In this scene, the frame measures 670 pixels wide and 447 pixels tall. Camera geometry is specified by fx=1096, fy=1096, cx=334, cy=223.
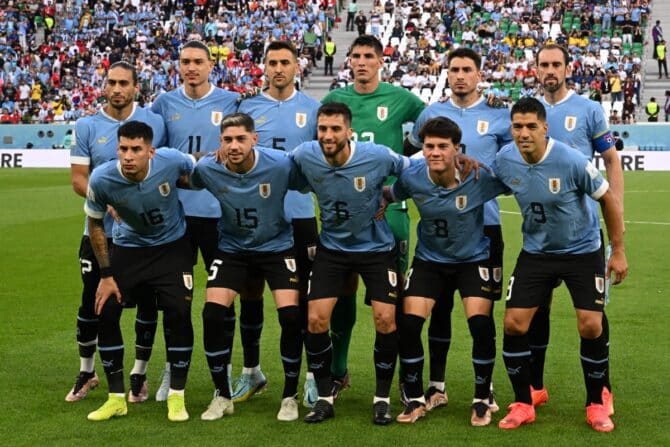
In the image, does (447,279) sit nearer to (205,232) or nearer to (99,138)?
(205,232)

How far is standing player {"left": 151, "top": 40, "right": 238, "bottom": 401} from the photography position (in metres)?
8.63

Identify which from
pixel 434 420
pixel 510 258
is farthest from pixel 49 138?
pixel 434 420

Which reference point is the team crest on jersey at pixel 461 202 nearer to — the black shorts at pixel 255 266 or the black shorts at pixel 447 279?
the black shorts at pixel 447 279

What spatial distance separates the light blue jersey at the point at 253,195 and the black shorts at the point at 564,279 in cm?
180

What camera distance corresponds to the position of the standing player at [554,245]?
293 inches

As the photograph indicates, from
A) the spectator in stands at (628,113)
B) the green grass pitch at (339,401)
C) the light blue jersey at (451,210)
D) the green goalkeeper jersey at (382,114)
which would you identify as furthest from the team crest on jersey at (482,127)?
the spectator in stands at (628,113)

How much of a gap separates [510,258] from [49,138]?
26.4m

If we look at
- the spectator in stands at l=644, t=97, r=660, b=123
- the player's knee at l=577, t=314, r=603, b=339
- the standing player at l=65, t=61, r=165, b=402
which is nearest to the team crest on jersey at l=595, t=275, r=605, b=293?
the player's knee at l=577, t=314, r=603, b=339

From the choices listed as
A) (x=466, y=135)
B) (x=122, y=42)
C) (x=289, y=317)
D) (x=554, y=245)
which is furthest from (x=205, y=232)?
(x=122, y=42)

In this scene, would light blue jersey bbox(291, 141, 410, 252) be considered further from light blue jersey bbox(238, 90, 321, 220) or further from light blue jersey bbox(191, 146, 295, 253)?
light blue jersey bbox(238, 90, 321, 220)

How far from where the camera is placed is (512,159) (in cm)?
762

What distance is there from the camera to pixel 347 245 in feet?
26.1

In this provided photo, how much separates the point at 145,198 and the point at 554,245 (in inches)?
116

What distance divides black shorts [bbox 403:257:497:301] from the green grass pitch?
0.89 m
